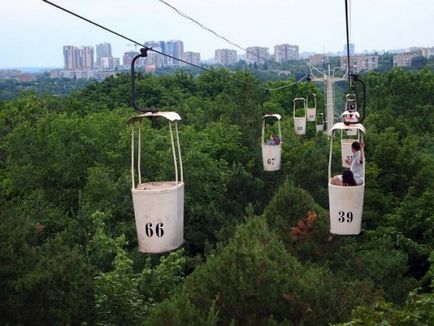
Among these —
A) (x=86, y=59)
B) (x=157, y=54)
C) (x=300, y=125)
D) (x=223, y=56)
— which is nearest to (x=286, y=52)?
(x=223, y=56)

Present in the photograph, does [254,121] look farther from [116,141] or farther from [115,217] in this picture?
[115,217]

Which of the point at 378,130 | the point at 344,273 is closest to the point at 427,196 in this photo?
the point at 344,273

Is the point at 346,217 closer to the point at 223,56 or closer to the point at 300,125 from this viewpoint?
the point at 300,125

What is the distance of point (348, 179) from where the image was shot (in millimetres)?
11500

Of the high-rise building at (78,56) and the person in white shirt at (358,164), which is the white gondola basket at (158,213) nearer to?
the person in white shirt at (358,164)

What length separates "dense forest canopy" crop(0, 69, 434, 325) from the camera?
492 inches

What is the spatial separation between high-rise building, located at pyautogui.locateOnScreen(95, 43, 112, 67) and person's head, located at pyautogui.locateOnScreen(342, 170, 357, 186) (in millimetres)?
138717

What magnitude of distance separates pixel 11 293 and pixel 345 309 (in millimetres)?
6080

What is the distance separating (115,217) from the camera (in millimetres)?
21781

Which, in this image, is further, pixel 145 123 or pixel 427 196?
pixel 145 123

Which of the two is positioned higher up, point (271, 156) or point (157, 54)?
point (157, 54)

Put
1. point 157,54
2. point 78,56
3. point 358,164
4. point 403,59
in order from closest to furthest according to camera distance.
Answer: point 358,164 → point 157,54 → point 403,59 → point 78,56

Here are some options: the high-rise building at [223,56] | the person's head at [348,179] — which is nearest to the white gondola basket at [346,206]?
the person's head at [348,179]

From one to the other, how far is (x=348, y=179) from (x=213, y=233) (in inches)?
435
